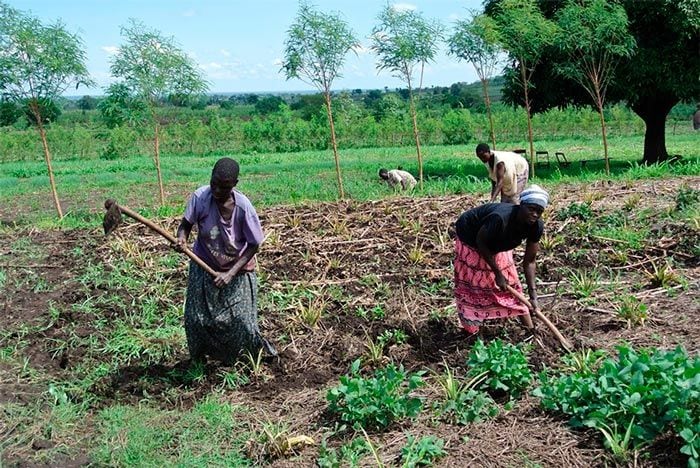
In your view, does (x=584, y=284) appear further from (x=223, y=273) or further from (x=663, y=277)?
(x=223, y=273)

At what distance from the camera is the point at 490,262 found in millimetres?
4676

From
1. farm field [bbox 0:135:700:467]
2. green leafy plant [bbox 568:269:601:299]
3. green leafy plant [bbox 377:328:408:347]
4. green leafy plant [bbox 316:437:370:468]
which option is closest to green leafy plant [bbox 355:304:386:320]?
farm field [bbox 0:135:700:467]

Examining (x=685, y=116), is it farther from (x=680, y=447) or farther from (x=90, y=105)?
(x=90, y=105)

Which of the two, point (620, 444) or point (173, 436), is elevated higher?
point (620, 444)

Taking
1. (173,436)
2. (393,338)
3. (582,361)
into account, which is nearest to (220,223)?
(173,436)

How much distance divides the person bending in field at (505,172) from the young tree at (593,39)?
7872mm

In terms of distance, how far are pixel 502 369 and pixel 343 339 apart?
168 centimetres

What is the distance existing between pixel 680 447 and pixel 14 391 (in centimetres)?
428

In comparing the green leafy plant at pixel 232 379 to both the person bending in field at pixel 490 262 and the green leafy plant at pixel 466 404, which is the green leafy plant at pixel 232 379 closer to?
the green leafy plant at pixel 466 404

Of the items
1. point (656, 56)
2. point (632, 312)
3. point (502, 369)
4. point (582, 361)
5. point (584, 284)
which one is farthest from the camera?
point (656, 56)

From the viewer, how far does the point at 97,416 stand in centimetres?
457

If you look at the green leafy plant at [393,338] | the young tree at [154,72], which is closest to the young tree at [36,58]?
the young tree at [154,72]

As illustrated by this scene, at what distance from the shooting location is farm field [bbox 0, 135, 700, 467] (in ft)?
12.7

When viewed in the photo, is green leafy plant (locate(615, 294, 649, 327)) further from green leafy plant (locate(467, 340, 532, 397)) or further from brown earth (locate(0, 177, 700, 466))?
green leafy plant (locate(467, 340, 532, 397))
